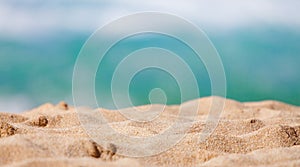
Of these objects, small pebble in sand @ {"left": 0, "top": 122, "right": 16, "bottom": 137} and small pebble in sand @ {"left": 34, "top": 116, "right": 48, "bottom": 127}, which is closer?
small pebble in sand @ {"left": 0, "top": 122, "right": 16, "bottom": 137}

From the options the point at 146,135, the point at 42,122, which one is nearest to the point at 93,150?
the point at 146,135

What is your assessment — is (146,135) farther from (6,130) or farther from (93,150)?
(6,130)

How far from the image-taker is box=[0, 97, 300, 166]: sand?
184cm

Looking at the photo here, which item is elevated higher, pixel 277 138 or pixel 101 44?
pixel 101 44

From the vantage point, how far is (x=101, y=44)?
296 centimetres

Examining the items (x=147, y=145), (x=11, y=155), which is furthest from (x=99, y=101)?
(x=11, y=155)

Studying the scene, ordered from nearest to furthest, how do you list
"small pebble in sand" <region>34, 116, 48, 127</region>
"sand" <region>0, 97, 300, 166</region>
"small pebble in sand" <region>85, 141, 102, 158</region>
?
"sand" <region>0, 97, 300, 166</region>, "small pebble in sand" <region>85, 141, 102, 158</region>, "small pebble in sand" <region>34, 116, 48, 127</region>

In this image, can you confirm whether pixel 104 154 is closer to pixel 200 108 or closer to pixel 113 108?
pixel 113 108

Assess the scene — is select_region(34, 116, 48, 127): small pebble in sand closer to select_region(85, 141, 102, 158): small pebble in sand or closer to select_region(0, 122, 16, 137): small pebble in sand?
select_region(0, 122, 16, 137): small pebble in sand

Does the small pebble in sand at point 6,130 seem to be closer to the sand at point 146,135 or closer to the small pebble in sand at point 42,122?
the sand at point 146,135

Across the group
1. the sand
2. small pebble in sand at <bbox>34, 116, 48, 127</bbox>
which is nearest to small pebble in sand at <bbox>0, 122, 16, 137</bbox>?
the sand

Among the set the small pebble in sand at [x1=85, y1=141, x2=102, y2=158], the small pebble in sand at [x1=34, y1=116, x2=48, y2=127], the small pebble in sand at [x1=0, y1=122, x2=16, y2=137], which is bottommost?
the small pebble in sand at [x1=85, y1=141, x2=102, y2=158]

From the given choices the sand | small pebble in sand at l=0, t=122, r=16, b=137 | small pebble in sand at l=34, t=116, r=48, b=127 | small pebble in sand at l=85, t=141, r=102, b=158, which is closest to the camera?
the sand

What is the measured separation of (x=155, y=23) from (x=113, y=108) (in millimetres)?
789
